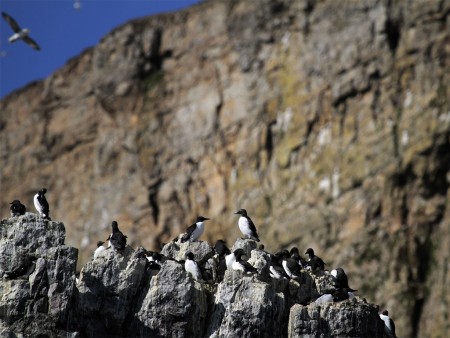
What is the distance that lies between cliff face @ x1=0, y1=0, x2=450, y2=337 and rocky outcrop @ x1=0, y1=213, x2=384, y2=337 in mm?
35568

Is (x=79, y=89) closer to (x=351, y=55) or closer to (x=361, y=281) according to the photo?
(x=351, y=55)

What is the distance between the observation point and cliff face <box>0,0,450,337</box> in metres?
84.9

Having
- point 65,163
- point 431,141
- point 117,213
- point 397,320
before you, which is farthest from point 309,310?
point 65,163

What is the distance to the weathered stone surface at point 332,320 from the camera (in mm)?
43156

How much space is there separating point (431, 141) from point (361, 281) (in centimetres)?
951

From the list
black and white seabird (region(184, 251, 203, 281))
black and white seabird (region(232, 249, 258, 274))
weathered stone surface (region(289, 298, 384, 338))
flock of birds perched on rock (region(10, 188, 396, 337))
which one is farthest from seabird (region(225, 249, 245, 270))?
weathered stone surface (region(289, 298, 384, 338))

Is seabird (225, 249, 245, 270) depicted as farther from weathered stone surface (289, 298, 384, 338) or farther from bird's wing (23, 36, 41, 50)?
bird's wing (23, 36, 41, 50)

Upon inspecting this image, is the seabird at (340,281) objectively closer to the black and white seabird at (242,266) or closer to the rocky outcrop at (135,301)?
the rocky outcrop at (135,301)

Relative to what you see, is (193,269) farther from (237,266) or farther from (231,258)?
(237,266)

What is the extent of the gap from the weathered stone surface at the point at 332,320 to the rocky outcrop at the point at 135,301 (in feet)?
0.10

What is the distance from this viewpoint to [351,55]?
302 ft

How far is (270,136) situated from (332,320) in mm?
51574

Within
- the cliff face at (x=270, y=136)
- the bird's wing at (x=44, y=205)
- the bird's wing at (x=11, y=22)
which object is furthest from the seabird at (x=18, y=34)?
the cliff face at (x=270, y=136)

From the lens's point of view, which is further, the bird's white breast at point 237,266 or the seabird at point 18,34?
→ the seabird at point 18,34
